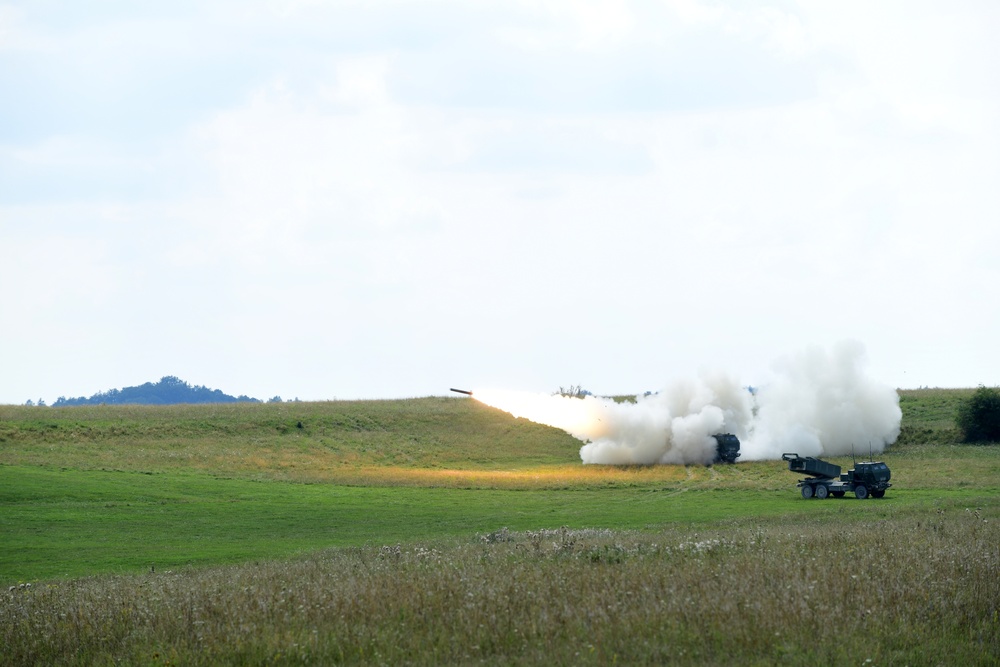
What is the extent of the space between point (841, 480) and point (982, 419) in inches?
1148

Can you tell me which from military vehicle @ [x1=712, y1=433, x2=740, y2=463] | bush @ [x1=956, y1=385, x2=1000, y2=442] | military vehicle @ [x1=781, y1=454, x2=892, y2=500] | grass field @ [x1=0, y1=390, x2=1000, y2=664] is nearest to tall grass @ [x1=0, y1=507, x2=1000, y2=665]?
grass field @ [x1=0, y1=390, x2=1000, y2=664]

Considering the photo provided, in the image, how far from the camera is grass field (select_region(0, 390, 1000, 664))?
13852 mm

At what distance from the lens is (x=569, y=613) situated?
1472 cm

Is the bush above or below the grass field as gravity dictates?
above

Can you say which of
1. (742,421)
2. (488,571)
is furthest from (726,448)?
(488,571)

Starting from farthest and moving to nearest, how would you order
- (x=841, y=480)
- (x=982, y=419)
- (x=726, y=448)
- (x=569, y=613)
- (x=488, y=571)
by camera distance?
(x=982, y=419)
(x=726, y=448)
(x=841, y=480)
(x=488, y=571)
(x=569, y=613)

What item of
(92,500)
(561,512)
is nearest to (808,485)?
(561,512)

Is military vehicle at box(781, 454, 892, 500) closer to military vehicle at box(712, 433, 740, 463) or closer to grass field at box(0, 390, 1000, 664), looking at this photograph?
grass field at box(0, 390, 1000, 664)

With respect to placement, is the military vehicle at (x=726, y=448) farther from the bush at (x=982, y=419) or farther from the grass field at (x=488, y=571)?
the bush at (x=982, y=419)

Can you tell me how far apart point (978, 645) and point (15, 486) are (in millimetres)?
43973

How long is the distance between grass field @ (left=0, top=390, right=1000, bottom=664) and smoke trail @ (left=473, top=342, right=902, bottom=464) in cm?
1657

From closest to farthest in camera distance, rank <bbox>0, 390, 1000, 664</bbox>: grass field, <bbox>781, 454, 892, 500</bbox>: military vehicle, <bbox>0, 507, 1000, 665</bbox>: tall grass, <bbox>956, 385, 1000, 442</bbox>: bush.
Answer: <bbox>0, 507, 1000, 665</bbox>: tall grass < <bbox>0, 390, 1000, 664</bbox>: grass field < <bbox>781, 454, 892, 500</bbox>: military vehicle < <bbox>956, 385, 1000, 442</bbox>: bush

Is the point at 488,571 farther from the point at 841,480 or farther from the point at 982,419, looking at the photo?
the point at 982,419

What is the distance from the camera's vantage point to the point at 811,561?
1805cm
